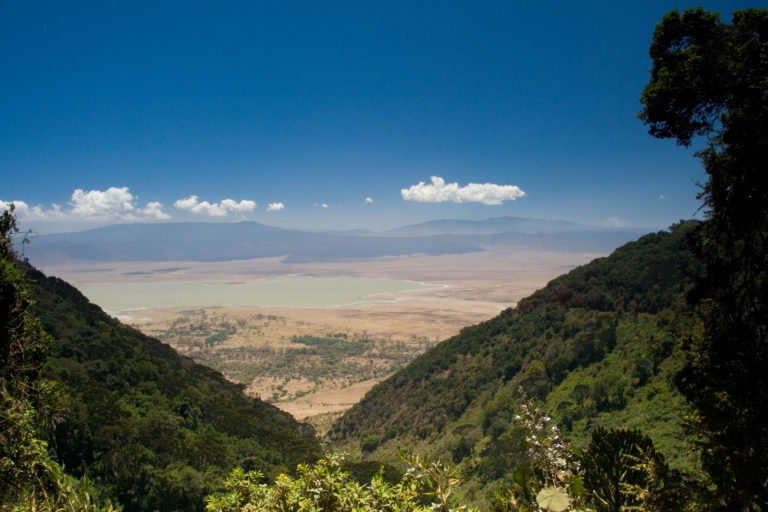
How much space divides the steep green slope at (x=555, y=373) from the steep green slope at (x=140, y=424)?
10363 millimetres

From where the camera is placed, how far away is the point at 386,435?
34500 millimetres

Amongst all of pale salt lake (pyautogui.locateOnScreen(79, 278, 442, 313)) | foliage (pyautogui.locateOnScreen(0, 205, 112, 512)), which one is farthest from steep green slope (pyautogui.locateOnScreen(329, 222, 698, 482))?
pale salt lake (pyautogui.locateOnScreen(79, 278, 442, 313))

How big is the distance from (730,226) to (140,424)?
73.6ft

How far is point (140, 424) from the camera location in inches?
736

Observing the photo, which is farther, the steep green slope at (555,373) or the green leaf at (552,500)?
the steep green slope at (555,373)

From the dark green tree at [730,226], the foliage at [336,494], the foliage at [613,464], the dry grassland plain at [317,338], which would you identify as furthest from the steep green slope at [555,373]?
the foliage at [336,494]

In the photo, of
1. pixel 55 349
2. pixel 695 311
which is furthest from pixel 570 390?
pixel 55 349

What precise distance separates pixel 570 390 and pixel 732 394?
77.1 ft

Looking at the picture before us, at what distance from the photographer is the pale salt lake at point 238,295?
146 metres

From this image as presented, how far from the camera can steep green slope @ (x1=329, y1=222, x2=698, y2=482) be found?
22125mm

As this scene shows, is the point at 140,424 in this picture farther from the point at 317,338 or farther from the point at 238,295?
the point at 238,295

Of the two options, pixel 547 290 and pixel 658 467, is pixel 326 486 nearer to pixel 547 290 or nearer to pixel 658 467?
pixel 658 467

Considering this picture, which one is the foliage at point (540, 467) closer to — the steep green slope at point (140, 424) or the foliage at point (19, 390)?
the foliage at point (19, 390)

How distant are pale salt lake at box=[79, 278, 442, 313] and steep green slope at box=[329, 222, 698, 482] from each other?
104 meters
